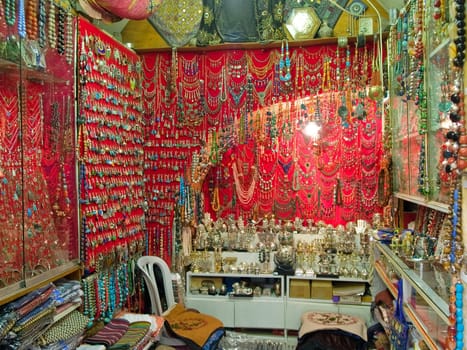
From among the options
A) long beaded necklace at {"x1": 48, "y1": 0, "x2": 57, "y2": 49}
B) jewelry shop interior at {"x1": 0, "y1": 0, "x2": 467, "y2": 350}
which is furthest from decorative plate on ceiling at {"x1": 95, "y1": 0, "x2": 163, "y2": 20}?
long beaded necklace at {"x1": 48, "y1": 0, "x2": 57, "y2": 49}

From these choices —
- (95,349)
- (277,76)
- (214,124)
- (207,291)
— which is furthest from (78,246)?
(277,76)

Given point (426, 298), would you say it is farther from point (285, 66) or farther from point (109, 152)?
point (285, 66)

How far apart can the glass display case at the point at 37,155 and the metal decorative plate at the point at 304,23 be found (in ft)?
6.31

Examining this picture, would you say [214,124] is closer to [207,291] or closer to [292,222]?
[292,222]

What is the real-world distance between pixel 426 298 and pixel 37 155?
7.37 ft

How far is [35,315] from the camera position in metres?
2.29

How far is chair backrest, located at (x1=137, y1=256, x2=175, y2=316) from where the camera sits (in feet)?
12.2

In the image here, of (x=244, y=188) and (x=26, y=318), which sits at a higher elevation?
(x=244, y=188)

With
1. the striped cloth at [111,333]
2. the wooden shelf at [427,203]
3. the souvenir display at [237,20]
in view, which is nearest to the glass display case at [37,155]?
the striped cloth at [111,333]

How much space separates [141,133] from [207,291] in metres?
1.56

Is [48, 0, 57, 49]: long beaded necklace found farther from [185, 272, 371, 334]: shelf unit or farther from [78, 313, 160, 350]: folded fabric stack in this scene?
[185, 272, 371, 334]: shelf unit

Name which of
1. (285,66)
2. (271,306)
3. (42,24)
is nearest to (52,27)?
(42,24)

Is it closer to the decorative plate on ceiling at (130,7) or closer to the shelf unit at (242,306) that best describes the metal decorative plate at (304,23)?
the decorative plate on ceiling at (130,7)

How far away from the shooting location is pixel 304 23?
4012 mm
